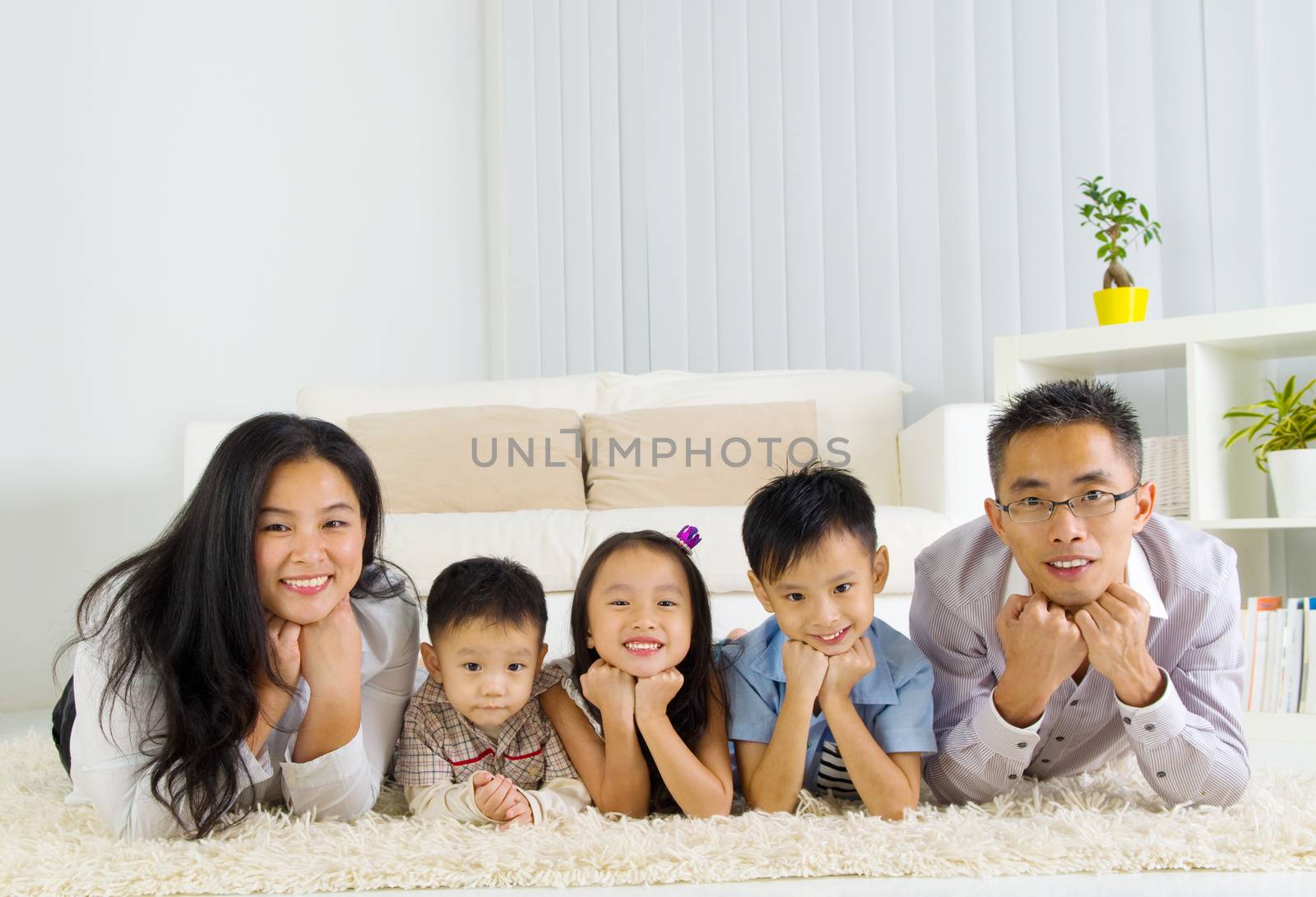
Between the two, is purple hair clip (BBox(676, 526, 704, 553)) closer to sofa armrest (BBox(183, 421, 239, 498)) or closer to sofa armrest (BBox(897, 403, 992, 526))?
sofa armrest (BBox(897, 403, 992, 526))

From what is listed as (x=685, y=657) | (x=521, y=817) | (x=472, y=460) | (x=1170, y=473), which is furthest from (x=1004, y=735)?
(x=472, y=460)

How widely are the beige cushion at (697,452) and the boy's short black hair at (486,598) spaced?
125 cm

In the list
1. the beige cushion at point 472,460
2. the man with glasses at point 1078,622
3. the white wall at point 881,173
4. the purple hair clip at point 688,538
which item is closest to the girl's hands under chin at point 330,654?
the purple hair clip at point 688,538

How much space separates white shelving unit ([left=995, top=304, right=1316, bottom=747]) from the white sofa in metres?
0.34

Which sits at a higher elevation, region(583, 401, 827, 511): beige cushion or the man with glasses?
region(583, 401, 827, 511): beige cushion

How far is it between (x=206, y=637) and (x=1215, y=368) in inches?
86.2

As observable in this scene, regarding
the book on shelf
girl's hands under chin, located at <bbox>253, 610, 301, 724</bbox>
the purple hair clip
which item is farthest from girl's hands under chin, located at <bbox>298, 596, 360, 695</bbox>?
the book on shelf

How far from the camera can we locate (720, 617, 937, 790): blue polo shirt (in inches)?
51.3

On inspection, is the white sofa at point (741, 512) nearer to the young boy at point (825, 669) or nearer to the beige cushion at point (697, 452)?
the beige cushion at point (697, 452)

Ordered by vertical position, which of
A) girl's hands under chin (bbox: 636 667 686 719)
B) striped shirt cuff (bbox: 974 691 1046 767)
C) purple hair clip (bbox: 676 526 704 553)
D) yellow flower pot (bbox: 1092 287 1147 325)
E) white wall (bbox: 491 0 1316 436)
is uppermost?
white wall (bbox: 491 0 1316 436)

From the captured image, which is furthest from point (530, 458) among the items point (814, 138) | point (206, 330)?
point (814, 138)

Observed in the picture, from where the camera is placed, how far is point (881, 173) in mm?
3361

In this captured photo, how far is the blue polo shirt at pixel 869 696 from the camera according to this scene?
130 cm

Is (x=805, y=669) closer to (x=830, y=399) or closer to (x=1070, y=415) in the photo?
(x=1070, y=415)
